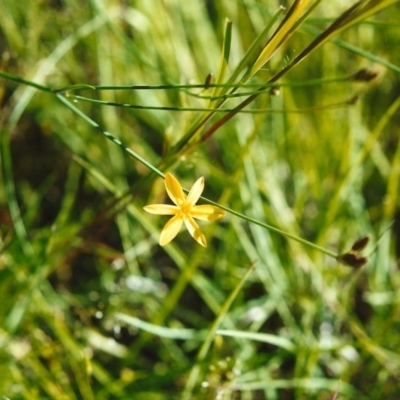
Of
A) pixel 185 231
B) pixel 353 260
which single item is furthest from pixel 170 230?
pixel 185 231

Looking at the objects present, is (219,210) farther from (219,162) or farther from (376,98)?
(376,98)

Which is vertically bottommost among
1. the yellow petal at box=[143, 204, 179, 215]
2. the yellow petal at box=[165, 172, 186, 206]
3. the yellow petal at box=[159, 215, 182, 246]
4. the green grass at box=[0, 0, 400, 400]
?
the yellow petal at box=[159, 215, 182, 246]

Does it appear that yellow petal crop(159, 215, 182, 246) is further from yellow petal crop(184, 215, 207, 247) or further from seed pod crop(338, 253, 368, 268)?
seed pod crop(338, 253, 368, 268)

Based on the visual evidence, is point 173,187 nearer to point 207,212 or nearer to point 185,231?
point 207,212

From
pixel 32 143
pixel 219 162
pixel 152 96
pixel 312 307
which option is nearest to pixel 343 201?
pixel 312 307

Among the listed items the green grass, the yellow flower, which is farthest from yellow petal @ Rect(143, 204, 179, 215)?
the green grass

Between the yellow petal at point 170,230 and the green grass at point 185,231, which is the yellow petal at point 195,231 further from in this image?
the green grass at point 185,231
